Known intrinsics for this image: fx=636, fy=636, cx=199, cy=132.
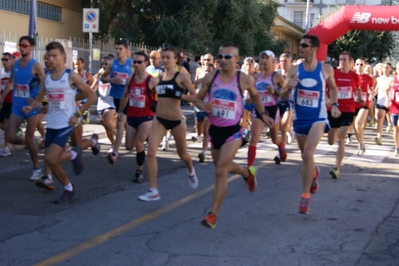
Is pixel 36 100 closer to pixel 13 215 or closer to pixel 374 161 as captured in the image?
pixel 13 215

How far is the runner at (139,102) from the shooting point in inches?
357

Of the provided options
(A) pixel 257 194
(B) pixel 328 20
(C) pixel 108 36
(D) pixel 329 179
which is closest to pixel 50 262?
(A) pixel 257 194

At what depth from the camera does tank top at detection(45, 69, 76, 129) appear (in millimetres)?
7555

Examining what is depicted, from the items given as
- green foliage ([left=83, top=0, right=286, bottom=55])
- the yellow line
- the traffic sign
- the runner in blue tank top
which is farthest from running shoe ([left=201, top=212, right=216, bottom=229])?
green foliage ([left=83, top=0, right=286, bottom=55])

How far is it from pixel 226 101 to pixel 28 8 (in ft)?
62.7

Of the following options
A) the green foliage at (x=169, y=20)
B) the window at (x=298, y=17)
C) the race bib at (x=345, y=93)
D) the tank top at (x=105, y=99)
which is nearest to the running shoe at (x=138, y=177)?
the tank top at (x=105, y=99)

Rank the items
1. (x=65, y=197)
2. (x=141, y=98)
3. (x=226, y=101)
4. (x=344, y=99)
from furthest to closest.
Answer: (x=344, y=99) → (x=141, y=98) → (x=65, y=197) → (x=226, y=101)

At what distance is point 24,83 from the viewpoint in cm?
900

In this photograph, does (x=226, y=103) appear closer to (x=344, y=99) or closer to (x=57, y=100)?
(x=57, y=100)

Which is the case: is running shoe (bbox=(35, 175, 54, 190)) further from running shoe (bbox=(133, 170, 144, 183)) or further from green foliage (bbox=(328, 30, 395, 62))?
green foliage (bbox=(328, 30, 395, 62))

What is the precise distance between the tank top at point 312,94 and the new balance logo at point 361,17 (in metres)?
17.0

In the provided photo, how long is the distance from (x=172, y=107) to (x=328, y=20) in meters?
17.8

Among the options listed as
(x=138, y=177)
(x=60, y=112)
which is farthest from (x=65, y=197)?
(x=138, y=177)

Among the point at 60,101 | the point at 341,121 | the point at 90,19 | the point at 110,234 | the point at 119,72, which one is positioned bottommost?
the point at 110,234
